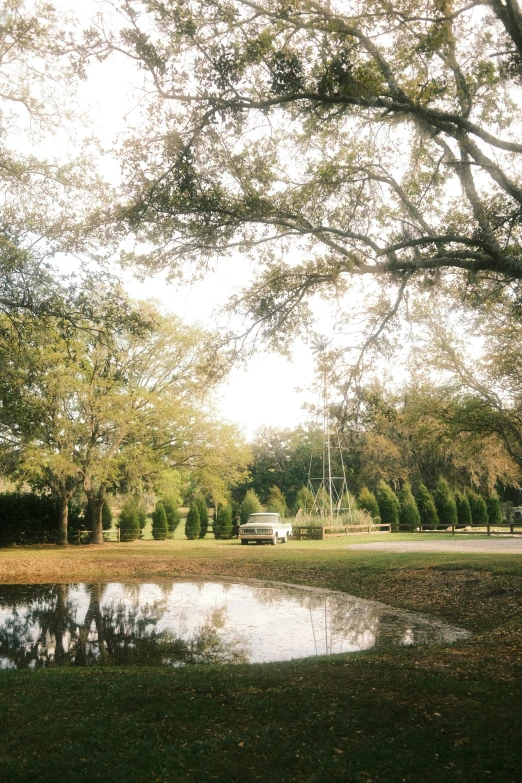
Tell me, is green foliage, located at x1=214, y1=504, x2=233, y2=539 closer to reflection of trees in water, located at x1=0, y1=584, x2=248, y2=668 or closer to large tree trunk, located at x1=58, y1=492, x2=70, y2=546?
large tree trunk, located at x1=58, y1=492, x2=70, y2=546

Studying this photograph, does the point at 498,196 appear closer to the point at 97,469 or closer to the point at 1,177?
the point at 1,177

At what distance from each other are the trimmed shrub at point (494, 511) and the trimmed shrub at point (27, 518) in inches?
1096

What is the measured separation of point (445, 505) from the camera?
→ 137 feet

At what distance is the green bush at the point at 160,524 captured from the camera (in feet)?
128

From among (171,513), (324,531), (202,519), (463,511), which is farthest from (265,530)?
(463,511)

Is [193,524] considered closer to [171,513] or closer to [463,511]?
[171,513]

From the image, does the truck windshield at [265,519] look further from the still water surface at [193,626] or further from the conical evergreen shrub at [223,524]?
the still water surface at [193,626]

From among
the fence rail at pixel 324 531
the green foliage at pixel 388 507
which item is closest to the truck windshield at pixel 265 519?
the fence rail at pixel 324 531

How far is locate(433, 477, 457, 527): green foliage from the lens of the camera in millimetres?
41584

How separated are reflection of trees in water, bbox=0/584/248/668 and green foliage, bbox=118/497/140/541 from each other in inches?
794

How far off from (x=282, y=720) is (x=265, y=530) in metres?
27.1

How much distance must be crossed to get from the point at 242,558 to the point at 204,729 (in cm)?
1884

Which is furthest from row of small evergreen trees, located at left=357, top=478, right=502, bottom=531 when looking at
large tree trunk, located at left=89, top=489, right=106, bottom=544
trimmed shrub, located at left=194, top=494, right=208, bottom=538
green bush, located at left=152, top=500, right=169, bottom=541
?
large tree trunk, located at left=89, top=489, right=106, bottom=544

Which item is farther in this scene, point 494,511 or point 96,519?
point 494,511
